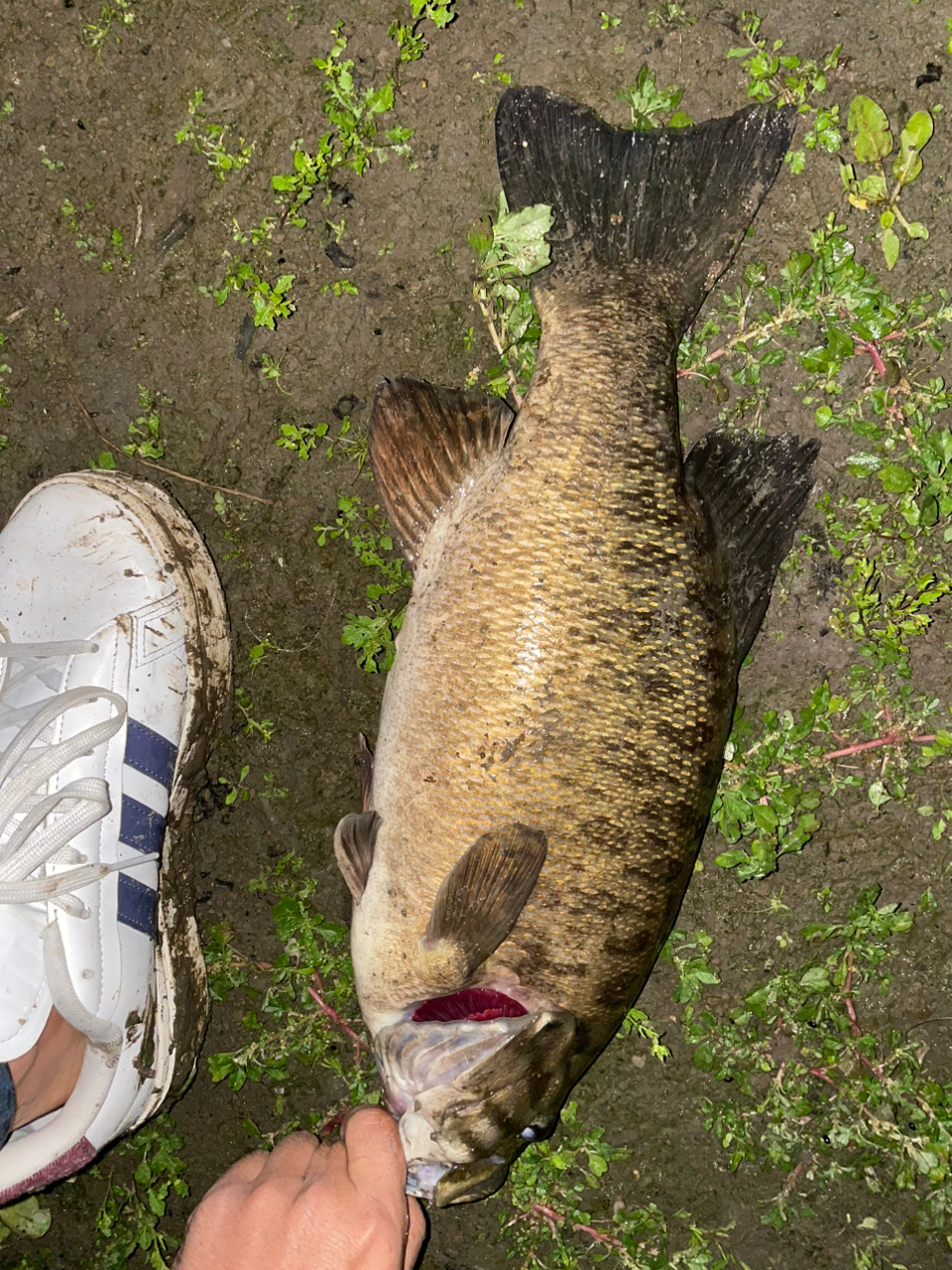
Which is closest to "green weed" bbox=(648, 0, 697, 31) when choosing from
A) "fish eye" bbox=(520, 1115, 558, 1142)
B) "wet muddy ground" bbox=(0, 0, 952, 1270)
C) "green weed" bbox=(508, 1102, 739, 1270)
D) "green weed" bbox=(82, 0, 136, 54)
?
"wet muddy ground" bbox=(0, 0, 952, 1270)

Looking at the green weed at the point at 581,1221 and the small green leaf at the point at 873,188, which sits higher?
the small green leaf at the point at 873,188

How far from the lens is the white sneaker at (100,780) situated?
2.35 metres

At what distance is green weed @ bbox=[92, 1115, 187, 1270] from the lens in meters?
2.98

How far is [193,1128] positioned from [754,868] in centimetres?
207

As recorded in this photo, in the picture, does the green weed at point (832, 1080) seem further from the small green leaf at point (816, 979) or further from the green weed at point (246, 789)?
the green weed at point (246, 789)

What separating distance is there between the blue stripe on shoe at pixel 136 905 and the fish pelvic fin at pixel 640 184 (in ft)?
6.65

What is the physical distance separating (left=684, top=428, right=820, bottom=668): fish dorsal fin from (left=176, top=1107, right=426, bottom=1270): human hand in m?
1.49

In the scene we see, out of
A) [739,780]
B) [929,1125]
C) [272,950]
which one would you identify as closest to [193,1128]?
[272,950]

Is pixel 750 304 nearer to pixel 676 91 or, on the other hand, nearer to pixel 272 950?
pixel 676 91

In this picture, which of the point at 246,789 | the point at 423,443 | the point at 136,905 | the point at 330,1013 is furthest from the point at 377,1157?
the point at 423,443

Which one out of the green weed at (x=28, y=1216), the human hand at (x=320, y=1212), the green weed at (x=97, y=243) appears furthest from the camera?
the green weed at (x=28, y=1216)

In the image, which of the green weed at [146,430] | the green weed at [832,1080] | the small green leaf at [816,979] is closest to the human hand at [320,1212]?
the green weed at [832,1080]

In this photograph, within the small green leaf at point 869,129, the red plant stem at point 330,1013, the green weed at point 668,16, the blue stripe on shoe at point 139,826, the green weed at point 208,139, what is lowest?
Answer: the red plant stem at point 330,1013

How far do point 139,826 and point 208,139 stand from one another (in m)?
2.04
